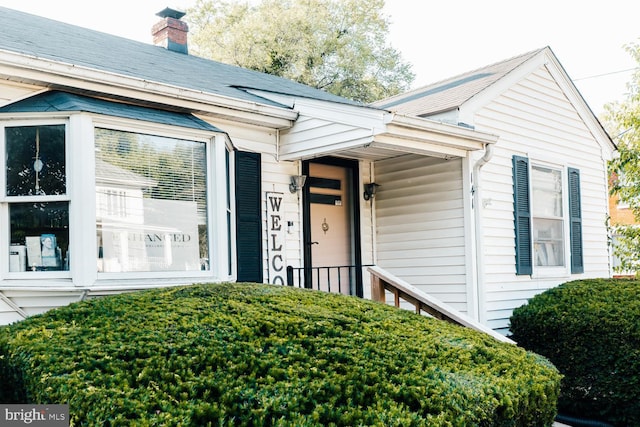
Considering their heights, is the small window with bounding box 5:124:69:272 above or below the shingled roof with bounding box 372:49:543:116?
below

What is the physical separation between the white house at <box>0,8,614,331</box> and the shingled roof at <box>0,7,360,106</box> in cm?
4

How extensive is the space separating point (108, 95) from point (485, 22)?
2077cm

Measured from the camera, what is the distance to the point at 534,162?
26.8ft

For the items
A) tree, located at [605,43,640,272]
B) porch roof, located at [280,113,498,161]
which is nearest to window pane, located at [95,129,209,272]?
porch roof, located at [280,113,498,161]

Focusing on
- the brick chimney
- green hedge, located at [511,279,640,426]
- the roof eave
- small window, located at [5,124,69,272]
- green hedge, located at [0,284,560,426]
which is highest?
the brick chimney

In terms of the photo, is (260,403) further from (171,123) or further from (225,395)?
(171,123)

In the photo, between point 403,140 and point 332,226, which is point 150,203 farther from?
point 332,226

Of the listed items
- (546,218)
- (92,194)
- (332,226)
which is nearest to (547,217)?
(546,218)

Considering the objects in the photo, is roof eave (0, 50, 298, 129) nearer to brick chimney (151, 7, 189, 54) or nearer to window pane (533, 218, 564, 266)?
brick chimney (151, 7, 189, 54)

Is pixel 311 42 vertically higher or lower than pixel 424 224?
higher

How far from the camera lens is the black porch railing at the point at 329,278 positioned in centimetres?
668

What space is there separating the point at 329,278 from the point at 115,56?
3.49 meters

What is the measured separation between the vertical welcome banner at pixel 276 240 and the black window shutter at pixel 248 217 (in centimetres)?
18

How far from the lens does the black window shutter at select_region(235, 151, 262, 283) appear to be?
6.13 m
